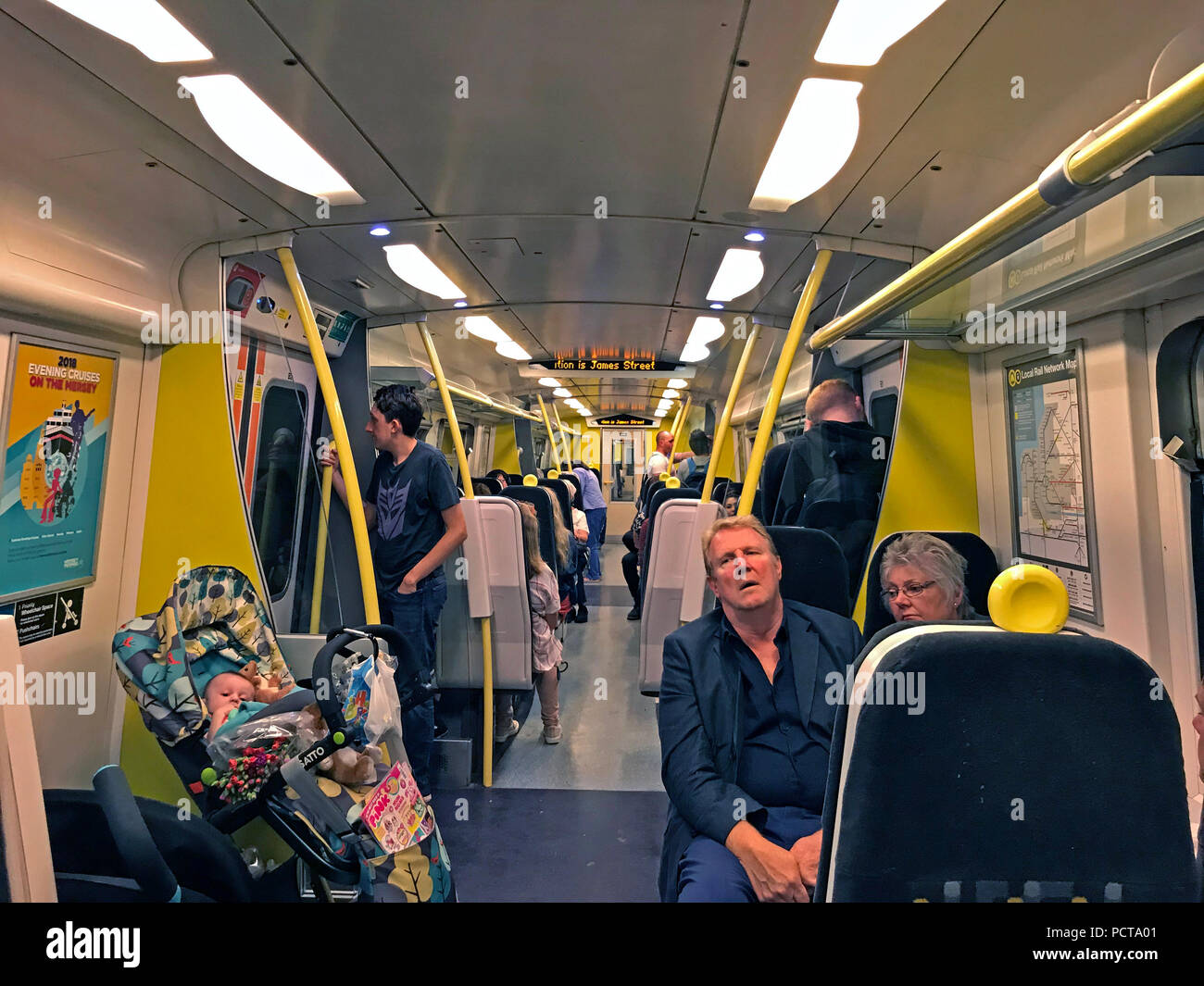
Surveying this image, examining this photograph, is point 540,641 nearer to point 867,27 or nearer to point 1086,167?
point 867,27

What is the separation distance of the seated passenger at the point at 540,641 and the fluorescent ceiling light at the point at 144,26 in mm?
2627

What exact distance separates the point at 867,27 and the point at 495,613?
326cm

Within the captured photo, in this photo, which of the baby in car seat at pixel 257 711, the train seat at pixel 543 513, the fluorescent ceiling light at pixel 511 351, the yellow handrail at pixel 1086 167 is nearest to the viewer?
the yellow handrail at pixel 1086 167

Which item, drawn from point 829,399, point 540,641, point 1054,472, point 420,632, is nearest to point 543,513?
point 540,641

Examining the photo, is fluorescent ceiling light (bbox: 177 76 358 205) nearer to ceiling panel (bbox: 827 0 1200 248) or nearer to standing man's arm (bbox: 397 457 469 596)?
standing man's arm (bbox: 397 457 469 596)

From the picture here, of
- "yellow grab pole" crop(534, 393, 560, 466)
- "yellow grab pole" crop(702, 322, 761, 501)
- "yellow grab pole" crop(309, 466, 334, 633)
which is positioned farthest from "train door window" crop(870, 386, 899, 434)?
"yellow grab pole" crop(534, 393, 560, 466)

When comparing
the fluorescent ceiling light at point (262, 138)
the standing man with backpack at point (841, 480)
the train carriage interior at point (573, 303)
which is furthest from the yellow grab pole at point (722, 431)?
the fluorescent ceiling light at point (262, 138)

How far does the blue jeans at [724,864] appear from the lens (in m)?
1.49

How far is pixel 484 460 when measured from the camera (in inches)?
225

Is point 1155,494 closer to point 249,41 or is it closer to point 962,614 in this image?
point 962,614

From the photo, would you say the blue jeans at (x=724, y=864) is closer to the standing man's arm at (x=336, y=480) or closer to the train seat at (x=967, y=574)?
the train seat at (x=967, y=574)

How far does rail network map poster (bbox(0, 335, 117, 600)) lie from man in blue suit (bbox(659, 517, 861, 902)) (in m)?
2.24
